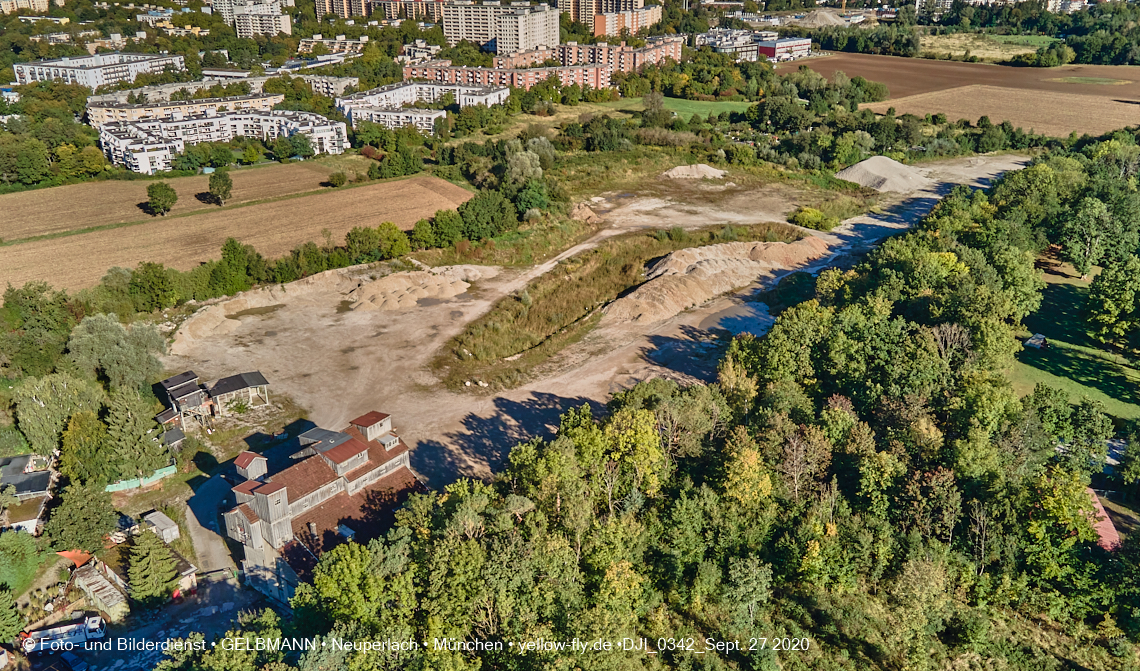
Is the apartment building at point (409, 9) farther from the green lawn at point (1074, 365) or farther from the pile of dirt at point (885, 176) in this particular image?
the green lawn at point (1074, 365)

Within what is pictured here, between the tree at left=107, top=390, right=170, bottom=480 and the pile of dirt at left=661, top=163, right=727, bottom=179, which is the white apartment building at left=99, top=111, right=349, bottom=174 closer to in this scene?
the pile of dirt at left=661, top=163, right=727, bottom=179

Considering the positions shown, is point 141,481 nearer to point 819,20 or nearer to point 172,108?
point 172,108

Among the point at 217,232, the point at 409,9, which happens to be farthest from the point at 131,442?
the point at 409,9

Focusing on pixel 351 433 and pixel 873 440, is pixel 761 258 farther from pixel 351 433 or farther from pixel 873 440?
pixel 351 433

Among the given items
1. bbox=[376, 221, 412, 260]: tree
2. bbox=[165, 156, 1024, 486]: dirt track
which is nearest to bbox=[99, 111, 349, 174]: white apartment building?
bbox=[376, 221, 412, 260]: tree

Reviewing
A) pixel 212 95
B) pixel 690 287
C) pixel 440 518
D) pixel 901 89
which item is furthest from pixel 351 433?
pixel 901 89

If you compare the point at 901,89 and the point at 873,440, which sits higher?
the point at 901,89

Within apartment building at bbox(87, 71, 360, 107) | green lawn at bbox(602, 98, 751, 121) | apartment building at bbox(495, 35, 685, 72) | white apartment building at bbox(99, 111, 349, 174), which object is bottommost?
white apartment building at bbox(99, 111, 349, 174)
